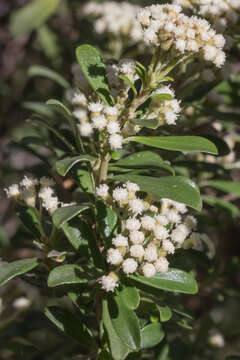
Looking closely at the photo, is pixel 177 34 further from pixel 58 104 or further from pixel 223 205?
pixel 223 205

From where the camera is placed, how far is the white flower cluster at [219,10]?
1.62m

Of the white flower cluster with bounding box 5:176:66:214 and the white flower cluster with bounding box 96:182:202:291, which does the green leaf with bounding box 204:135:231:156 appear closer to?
the white flower cluster with bounding box 96:182:202:291

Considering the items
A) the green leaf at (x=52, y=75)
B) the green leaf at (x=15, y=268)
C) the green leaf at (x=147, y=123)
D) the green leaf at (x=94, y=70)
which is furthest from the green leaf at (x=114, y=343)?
the green leaf at (x=52, y=75)

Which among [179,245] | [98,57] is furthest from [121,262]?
[98,57]

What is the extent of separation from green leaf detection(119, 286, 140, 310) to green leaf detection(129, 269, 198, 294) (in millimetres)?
26

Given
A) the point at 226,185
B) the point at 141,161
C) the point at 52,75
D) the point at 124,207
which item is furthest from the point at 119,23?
the point at 124,207

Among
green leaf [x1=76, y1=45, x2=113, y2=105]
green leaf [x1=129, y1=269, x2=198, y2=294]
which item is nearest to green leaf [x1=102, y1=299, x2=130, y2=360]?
green leaf [x1=129, y1=269, x2=198, y2=294]

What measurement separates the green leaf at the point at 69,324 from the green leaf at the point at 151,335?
0.15m

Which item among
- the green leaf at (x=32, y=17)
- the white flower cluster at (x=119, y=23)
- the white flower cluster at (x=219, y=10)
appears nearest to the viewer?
the white flower cluster at (x=219, y=10)

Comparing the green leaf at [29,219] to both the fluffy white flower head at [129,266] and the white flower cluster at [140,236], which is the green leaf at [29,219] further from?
the fluffy white flower head at [129,266]

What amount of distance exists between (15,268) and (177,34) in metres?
0.68

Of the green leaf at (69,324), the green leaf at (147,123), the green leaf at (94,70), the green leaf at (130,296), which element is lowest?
the green leaf at (69,324)

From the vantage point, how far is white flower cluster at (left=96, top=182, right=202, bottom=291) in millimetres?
1222

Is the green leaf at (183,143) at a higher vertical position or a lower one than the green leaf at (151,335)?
higher
